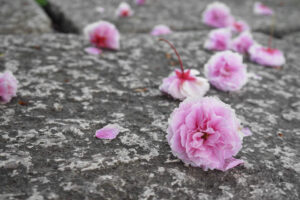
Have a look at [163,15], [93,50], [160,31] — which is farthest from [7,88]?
[163,15]

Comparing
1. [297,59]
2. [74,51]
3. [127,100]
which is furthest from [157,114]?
[297,59]

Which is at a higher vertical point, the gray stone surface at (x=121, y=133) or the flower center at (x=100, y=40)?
the flower center at (x=100, y=40)

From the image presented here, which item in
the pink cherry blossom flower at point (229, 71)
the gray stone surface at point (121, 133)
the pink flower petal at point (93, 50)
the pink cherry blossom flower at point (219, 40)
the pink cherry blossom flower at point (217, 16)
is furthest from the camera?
the pink cherry blossom flower at point (217, 16)

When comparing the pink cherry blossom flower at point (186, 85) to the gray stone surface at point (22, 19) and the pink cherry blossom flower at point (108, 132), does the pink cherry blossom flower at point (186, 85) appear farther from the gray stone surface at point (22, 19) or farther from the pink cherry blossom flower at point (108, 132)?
the gray stone surface at point (22, 19)

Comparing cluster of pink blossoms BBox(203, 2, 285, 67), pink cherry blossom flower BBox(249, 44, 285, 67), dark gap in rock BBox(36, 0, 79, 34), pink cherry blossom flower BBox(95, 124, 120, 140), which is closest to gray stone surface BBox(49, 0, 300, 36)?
dark gap in rock BBox(36, 0, 79, 34)

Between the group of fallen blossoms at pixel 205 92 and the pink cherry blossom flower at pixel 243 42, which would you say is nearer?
the group of fallen blossoms at pixel 205 92

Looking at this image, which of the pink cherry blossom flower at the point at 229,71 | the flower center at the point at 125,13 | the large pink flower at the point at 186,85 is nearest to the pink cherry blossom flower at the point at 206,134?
the large pink flower at the point at 186,85

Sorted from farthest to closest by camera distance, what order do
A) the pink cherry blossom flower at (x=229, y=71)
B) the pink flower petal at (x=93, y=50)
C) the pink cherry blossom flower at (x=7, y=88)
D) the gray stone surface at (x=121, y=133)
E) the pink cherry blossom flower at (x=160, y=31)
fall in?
the pink cherry blossom flower at (x=160, y=31) → the pink flower petal at (x=93, y=50) → the pink cherry blossom flower at (x=229, y=71) → the pink cherry blossom flower at (x=7, y=88) → the gray stone surface at (x=121, y=133)

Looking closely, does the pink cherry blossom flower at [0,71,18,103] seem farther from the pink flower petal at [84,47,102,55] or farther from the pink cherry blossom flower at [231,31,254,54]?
the pink cherry blossom flower at [231,31,254,54]

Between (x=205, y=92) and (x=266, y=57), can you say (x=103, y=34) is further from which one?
(x=266, y=57)
